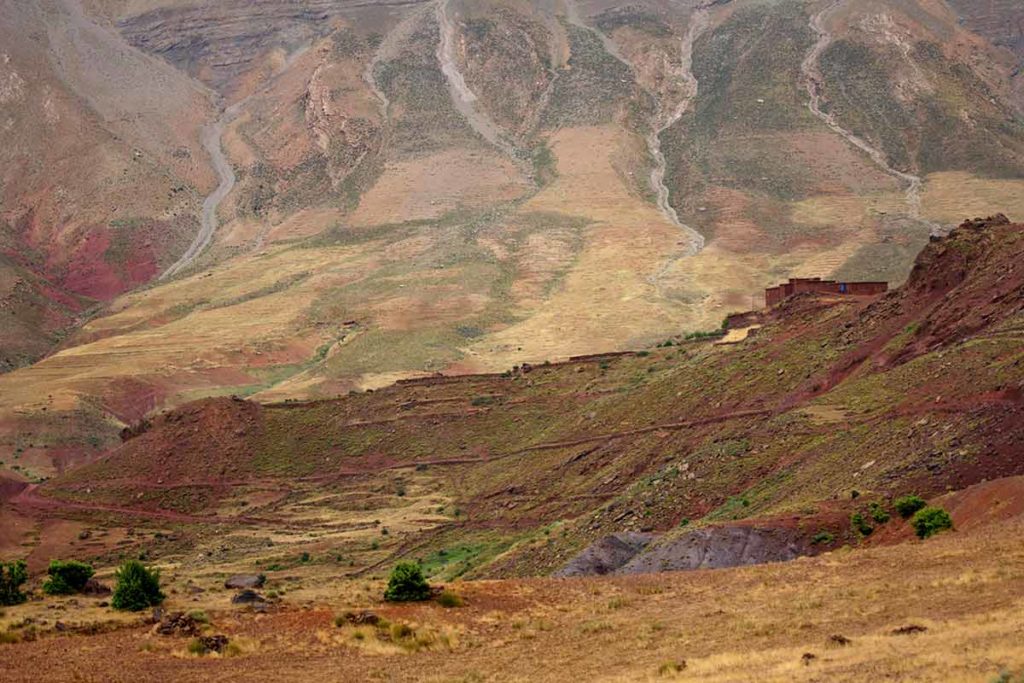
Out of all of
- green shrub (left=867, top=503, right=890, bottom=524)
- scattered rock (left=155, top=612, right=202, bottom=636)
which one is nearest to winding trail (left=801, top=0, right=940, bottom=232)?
green shrub (left=867, top=503, right=890, bottom=524)

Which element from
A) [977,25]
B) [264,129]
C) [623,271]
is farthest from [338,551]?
[977,25]

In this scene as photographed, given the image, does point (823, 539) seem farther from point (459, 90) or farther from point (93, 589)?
point (459, 90)

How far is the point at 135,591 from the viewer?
27.0 m

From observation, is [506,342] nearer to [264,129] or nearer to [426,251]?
[426,251]

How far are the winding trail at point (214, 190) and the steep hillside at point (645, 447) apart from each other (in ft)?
228

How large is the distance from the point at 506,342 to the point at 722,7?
318ft

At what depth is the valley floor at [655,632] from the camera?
1992 cm

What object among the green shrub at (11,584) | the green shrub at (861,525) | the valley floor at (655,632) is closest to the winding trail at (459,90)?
the green shrub at (861,525)

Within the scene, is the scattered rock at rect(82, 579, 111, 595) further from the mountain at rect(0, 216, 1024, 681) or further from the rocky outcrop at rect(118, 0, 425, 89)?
the rocky outcrop at rect(118, 0, 425, 89)

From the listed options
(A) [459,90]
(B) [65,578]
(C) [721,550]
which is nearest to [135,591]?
(B) [65,578]

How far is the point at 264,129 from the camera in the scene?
160625 mm

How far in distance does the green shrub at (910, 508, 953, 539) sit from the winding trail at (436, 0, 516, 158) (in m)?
118

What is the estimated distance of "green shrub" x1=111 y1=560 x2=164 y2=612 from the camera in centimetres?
2681

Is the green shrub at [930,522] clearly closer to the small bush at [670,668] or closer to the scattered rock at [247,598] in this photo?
the small bush at [670,668]
